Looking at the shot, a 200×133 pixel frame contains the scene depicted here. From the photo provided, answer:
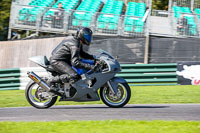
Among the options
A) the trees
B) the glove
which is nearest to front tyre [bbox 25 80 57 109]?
the glove

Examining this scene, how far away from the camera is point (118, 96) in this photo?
25.1ft

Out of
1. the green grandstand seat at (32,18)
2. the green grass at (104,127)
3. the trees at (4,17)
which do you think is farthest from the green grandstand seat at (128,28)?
the trees at (4,17)

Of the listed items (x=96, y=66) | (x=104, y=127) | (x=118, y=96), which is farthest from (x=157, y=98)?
(x=104, y=127)

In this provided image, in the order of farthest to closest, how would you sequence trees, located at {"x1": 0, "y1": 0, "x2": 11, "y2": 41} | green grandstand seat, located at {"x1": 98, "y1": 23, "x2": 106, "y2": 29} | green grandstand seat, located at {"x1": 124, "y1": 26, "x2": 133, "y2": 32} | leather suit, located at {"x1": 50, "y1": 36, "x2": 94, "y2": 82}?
trees, located at {"x1": 0, "y1": 0, "x2": 11, "y2": 41}, green grandstand seat, located at {"x1": 98, "y1": 23, "x2": 106, "y2": 29}, green grandstand seat, located at {"x1": 124, "y1": 26, "x2": 133, "y2": 32}, leather suit, located at {"x1": 50, "y1": 36, "x2": 94, "y2": 82}

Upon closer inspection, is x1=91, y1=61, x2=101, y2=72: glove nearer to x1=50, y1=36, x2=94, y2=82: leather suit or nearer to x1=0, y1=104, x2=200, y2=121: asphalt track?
x1=50, y1=36, x2=94, y2=82: leather suit

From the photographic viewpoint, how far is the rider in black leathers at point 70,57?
748 cm

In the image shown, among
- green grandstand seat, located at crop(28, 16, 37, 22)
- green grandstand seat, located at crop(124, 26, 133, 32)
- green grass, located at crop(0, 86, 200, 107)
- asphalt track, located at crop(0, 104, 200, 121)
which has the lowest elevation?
green grass, located at crop(0, 86, 200, 107)

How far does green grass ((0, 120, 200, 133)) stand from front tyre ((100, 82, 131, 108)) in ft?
5.47

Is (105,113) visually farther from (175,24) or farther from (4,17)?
(4,17)

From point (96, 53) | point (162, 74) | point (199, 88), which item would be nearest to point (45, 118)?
point (96, 53)

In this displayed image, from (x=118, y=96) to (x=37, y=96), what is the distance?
170cm

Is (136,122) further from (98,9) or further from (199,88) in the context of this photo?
(98,9)

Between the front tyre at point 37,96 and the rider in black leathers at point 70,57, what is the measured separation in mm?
302

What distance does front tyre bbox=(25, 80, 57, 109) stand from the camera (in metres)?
7.80
